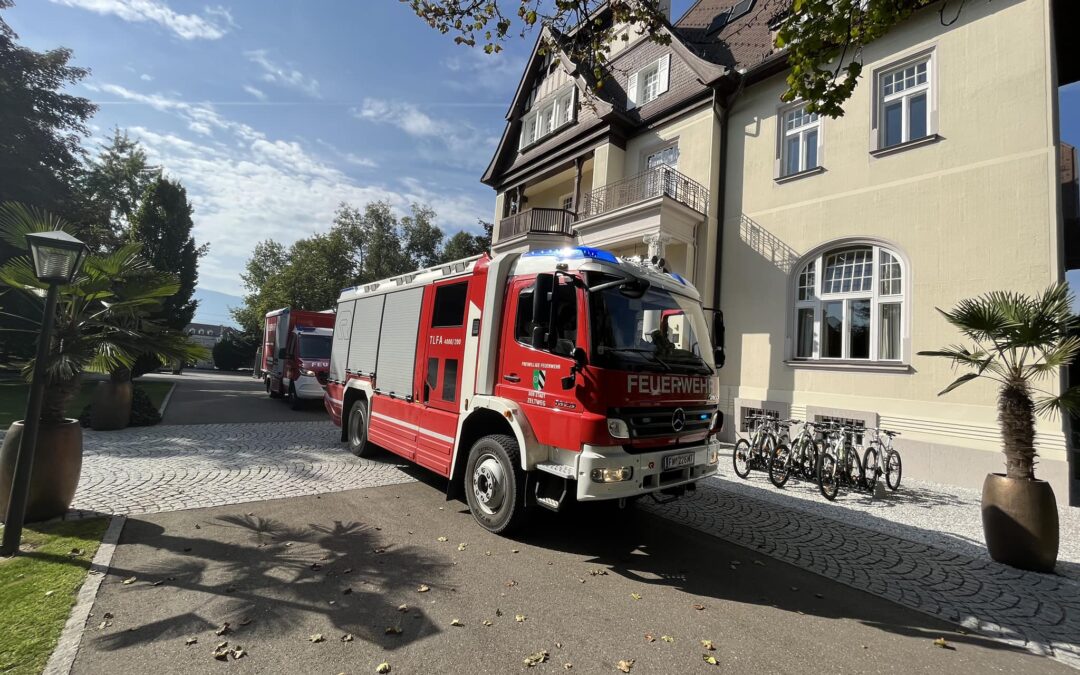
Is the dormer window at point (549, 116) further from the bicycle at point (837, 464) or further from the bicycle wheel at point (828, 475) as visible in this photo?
the bicycle wheel at point (828, 475)

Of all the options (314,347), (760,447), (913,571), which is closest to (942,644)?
(913,571)

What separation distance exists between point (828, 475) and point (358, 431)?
25.8 feet

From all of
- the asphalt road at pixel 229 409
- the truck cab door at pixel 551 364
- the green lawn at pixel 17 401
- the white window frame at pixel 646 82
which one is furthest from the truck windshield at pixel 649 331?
the white window frame at pixel 646 82

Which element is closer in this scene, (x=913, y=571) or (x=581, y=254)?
(x=913, y=571)

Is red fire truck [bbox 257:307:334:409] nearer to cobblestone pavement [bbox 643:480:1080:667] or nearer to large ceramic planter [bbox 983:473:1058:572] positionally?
cobblestone pavement [bbox 643:480:1080:667]

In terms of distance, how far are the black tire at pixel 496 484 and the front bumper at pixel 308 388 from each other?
440 inches

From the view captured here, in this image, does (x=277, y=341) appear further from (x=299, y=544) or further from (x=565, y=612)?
(x=565, y=612)

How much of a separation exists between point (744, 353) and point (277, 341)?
51.8 ft

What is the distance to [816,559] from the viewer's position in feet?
16.0

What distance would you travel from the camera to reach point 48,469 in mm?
4656

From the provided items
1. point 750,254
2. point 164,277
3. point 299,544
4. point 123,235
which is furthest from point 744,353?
point 123,235

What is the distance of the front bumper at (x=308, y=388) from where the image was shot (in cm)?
1475

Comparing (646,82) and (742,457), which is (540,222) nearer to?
(646,82)

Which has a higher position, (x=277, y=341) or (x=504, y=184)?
(x=504, y=184)
